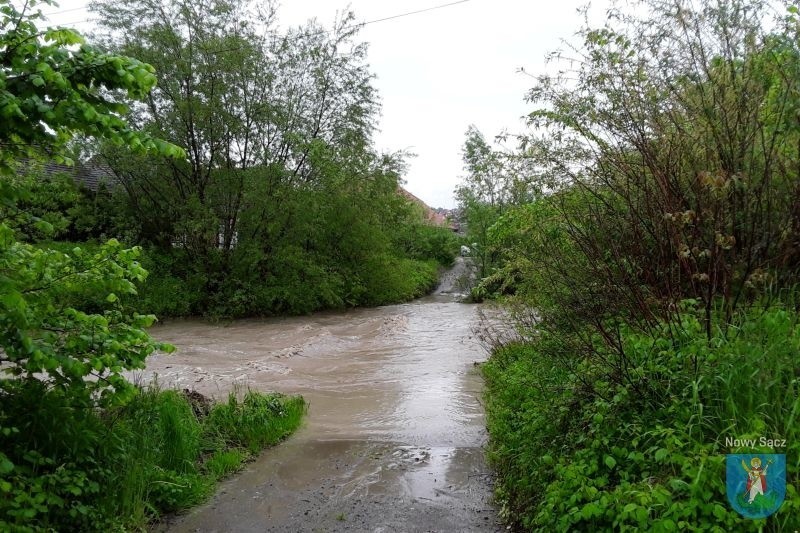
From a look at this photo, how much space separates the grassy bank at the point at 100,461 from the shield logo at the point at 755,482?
356 cm

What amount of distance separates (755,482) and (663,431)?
0.46 m

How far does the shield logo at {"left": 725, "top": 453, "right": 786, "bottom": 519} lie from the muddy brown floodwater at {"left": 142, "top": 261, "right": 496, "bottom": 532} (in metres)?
1.79

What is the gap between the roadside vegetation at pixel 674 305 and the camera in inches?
111

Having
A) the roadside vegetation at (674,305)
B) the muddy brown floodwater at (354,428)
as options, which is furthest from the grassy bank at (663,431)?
the muddy brown floodwater at (354,428)

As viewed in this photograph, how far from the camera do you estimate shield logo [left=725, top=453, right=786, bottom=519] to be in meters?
2.46

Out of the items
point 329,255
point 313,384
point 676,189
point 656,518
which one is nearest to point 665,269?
point 676,189

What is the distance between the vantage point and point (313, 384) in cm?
945

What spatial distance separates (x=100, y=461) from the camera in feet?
12.2

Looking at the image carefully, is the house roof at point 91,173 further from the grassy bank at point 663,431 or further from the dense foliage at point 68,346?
the grassy bank at point 663,431

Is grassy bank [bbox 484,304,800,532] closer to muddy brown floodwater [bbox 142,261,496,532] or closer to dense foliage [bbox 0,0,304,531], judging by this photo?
muddy brown floodwater [bbox 142,261,496,532]

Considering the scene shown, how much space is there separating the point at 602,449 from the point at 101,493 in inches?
128

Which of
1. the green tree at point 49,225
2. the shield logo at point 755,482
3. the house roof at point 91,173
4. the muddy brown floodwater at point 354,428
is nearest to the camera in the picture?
the shield logo at point 755,482

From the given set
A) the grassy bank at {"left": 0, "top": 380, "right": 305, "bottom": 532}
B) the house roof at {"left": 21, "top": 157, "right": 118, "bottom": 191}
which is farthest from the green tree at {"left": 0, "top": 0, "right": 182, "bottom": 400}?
the house roof at {"left": 21, "top": 157, "right": 118, "bottom": 191}

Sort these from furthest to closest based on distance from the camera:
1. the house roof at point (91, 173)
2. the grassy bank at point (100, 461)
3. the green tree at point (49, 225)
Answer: the house roof at point (91, 173) < the grassy bank at point (100, 461) < the green tree at point (49, 225)
